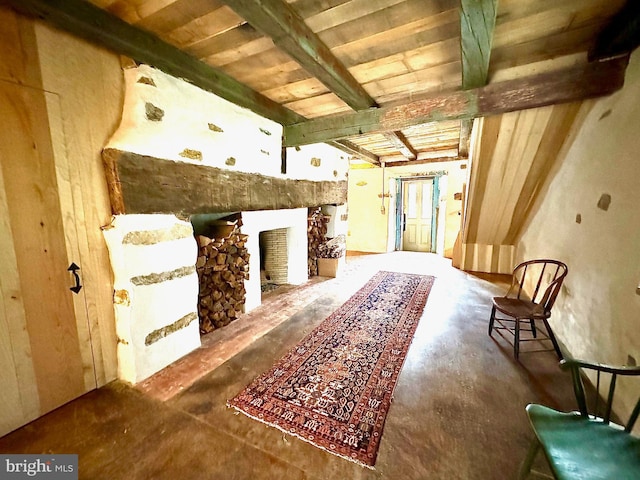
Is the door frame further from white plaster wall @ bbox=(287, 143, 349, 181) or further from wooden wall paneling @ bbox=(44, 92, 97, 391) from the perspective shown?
wooden wall paneling @ bbox=(44, 92, 97, 391)

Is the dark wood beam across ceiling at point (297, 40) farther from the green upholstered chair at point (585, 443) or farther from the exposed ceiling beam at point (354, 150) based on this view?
the green upholstered chair at point (585, 443)

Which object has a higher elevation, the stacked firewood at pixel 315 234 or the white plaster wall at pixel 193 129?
the white plaster wall at pixel 193 129

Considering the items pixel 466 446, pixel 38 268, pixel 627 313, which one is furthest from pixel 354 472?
pixel 38 268

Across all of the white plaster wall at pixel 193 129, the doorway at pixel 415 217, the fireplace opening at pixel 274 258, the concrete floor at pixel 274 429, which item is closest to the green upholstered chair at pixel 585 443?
the concrete floor at pixel 274 429

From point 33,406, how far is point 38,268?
77cm

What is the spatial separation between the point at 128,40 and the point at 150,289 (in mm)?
1515

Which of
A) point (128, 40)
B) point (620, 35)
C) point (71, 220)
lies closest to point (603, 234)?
point (620, 35)

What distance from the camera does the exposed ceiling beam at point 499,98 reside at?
1606 millimetres

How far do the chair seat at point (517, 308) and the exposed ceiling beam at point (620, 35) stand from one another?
171 centimetres

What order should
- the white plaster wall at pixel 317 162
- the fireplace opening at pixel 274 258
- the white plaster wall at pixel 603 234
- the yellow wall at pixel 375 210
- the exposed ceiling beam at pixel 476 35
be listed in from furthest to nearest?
the yellow wall at pixel 375 210
the fireplace opening at pixel 274 258
the white plaster wall at pixel 317 162
the white plaster wall at pixel 603 234
the exposed ceiling beam at pixel 476 35

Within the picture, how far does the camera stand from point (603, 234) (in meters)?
1.67

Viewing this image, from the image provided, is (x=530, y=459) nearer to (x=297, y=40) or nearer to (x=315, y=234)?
(x=297, y=40)

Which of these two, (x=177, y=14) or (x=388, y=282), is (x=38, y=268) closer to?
(x=177, y=14)

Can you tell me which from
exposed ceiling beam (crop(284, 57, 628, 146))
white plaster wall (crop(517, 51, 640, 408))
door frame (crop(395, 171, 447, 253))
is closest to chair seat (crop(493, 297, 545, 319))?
white plaster wall (crop(517, 51, 640, 408))
